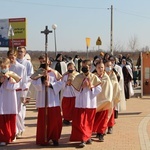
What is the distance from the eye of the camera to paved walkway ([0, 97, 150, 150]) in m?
8.95

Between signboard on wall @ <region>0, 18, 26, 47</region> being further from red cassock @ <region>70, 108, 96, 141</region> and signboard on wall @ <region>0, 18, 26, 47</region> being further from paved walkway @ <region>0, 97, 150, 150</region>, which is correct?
red cassock @ <region>70, 108, 96, 141</region>

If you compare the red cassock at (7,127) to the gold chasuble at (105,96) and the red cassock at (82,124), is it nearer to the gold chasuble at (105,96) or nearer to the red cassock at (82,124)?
the red cassock at (82,124)

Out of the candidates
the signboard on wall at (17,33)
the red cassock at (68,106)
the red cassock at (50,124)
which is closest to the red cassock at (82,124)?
the red cassock at (50,124)

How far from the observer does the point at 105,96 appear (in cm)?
959

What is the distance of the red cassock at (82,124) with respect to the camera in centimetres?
890

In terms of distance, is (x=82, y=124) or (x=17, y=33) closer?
(x=82, y=124)

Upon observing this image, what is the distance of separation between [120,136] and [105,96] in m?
1.18

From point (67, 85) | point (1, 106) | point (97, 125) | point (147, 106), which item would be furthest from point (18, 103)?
point (147, 106)

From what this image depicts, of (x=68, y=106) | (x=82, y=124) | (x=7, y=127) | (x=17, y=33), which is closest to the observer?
(x=82, y=124)

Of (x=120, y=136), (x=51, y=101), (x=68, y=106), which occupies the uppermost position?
(x=51, y=101)

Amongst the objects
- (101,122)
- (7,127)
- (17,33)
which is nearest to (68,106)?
(101,122)

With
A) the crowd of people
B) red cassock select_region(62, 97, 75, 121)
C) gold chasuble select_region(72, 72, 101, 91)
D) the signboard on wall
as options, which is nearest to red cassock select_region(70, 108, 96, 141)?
the crowd of people

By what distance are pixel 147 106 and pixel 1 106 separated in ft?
28.9

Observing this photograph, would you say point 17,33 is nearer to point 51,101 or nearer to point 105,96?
point 105,96
